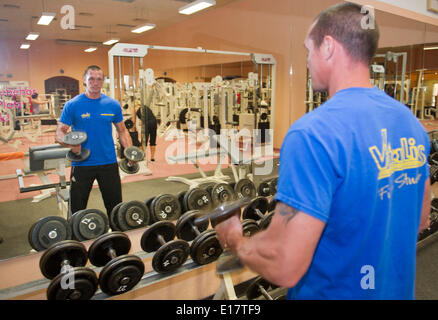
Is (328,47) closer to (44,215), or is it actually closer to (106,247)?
(106,247)

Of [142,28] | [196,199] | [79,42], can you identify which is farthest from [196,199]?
[142,28]

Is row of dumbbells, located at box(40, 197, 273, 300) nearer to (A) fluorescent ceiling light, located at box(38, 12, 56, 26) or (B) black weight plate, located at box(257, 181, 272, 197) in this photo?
(B) black weight plate, located at box(257, 181, 272, 197)

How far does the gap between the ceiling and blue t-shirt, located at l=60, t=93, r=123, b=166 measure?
0.76 metres

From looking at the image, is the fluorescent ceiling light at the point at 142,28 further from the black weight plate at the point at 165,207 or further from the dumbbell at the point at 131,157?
the black weight plate at the point at 165,207

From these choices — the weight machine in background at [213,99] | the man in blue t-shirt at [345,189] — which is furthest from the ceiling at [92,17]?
the man in blue t-shirt at [345,189]

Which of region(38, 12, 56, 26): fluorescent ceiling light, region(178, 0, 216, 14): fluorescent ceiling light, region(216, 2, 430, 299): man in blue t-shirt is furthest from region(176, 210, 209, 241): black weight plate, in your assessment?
region(178, 0, 216, 14): fluorescent ceiling light

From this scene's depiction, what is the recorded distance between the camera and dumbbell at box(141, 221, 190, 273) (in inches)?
71.4

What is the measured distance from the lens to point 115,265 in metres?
1.62

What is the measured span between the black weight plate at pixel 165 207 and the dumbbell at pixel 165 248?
0.43 metres

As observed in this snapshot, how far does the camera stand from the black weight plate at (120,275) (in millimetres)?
1612

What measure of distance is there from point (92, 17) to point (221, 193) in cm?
303

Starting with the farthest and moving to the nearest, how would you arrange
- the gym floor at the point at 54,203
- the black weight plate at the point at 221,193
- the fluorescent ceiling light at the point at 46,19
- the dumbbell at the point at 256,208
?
the fluorescent ceiling light at the point at 46,19 < the black weight plate at the point at 221,193 < the gym floor at the point at 54,203 < the dumbbell at the point at 256,208
